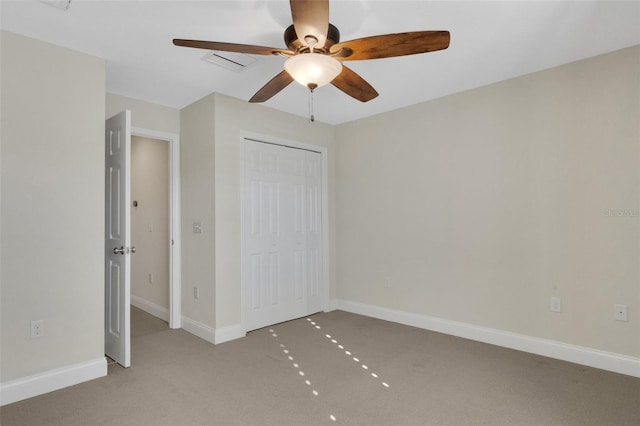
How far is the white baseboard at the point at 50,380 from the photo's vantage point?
91.7 inches

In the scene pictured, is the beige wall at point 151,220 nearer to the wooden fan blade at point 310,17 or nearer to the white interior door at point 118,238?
the white interior door at point 118,238

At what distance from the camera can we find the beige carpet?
2.17 metres

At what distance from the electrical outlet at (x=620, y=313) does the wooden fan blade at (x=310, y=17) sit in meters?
2.91

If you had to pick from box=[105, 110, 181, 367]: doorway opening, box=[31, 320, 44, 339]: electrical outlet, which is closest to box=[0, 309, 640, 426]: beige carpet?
box=[105, 110, 181, 367]: doorway opening

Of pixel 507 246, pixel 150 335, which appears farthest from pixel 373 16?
pixel 150 335

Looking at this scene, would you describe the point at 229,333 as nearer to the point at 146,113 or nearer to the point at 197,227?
the point at 197,227

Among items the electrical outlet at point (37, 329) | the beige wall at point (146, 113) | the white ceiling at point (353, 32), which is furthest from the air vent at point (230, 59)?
the electrical outlet at point (37, 329)

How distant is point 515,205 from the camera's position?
326 centimetres

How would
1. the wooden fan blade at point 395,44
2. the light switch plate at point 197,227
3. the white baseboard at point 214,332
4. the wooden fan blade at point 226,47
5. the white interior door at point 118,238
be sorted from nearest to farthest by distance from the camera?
the wooden fan blade at point 395,44 < the wooden fan blade at point 226,47 < the white interior door at point 118,238 < the white baseboard at point 214,332 < the light switch plate at point 197,227

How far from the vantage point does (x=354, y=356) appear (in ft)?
10.2

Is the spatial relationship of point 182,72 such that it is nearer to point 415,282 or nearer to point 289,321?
point 289,321

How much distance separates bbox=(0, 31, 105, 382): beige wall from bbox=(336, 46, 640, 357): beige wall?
2882mm

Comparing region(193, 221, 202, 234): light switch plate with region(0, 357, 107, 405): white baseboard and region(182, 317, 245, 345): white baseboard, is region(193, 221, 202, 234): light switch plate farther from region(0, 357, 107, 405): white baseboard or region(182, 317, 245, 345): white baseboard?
region(0, 357, 107, 405): white baseboard

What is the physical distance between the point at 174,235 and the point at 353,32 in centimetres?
285
